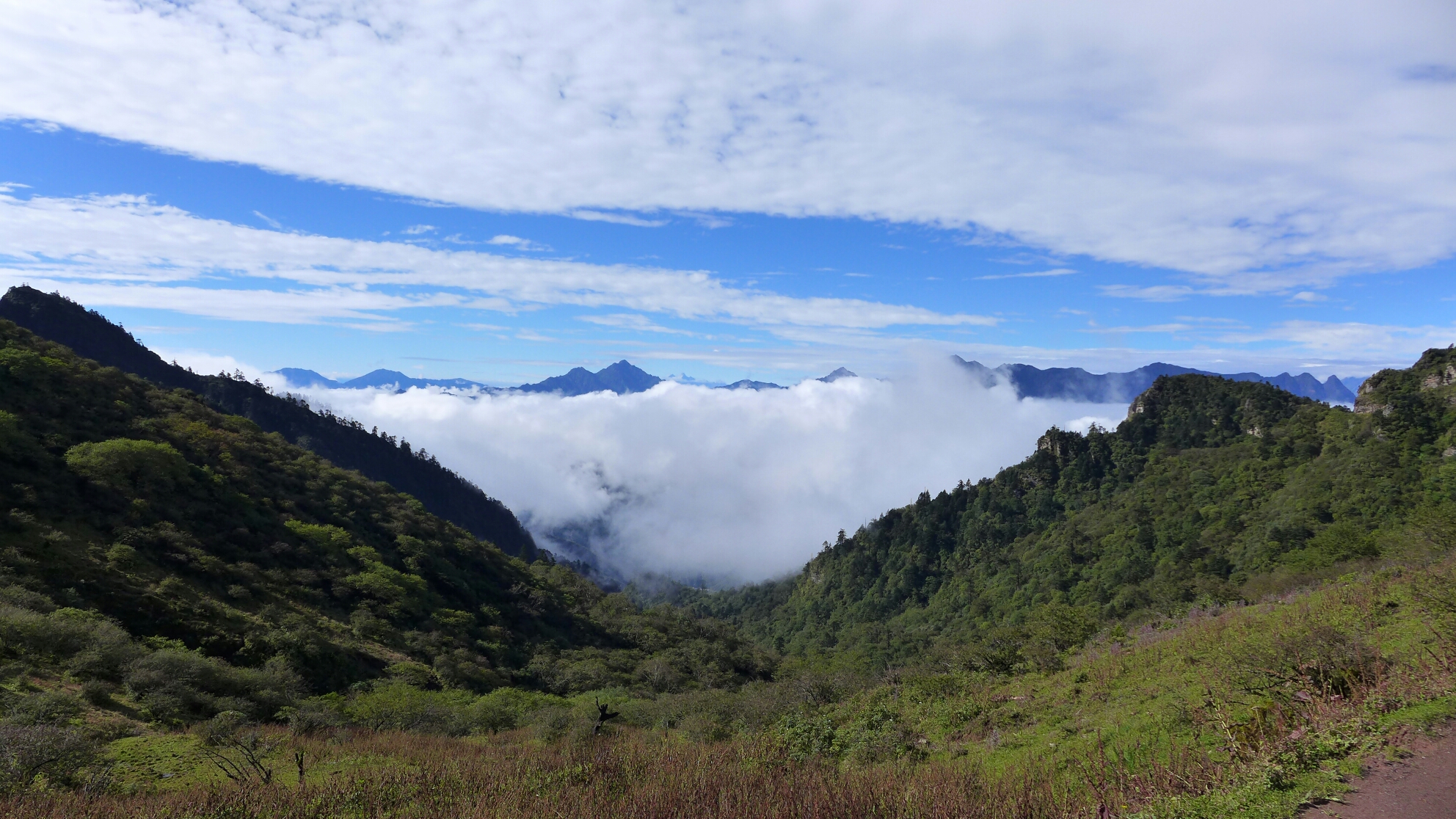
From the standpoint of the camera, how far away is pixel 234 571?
33.0 m

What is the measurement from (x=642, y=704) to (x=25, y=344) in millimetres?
52914

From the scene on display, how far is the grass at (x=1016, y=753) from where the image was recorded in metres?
8.02

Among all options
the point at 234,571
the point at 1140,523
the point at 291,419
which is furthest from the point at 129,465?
the point at 1140,523

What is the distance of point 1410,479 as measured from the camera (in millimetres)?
58562

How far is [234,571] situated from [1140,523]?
102 metres

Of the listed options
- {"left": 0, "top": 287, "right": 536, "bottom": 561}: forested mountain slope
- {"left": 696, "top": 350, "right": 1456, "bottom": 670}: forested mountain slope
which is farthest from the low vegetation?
{"left": 0, "top": 287, "right": 536, "bottom": 561}: forested mountain slope

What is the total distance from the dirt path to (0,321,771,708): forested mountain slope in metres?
24.0

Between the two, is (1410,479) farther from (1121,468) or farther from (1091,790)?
(1091,790)

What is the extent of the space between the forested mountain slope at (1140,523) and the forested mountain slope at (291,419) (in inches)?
2790

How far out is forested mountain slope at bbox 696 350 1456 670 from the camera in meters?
53.9

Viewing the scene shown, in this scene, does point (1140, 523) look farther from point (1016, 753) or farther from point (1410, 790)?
point (1410, 790)

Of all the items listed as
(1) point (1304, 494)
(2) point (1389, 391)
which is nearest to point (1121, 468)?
(2) point (1389, 391)

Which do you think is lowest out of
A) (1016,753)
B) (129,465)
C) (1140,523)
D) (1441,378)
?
(1140,523)

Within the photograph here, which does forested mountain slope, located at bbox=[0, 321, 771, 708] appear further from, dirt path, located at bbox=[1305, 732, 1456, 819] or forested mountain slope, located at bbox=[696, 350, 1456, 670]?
forested mountain slope, located at bbox=[696, 350, 1456, 670]
